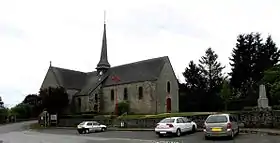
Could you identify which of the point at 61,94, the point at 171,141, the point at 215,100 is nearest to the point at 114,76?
the point at 61,94

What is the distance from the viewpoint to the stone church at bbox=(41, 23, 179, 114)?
200ft

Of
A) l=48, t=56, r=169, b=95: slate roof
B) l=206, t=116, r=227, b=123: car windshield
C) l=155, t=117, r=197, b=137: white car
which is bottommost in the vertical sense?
l=155, t=117, r=197, b=137: white car

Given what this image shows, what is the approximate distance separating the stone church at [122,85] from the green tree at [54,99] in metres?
4.25

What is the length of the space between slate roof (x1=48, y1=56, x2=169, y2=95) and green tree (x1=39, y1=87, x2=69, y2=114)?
4710mm

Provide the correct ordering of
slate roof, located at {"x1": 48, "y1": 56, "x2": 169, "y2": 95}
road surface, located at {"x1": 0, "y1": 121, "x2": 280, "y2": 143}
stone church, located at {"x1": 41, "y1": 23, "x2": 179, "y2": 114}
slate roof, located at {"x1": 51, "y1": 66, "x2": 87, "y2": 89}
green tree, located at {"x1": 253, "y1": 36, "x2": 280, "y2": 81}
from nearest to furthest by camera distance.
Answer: road surface, located at {"x1": 0, "y1": 121, "x2": 280, "y2": 143} → stone church, located at {"x1": 41, "y1": 23, "x2": 179, "y2": 114} → slate roof, located at {"x1": 48, "y1": 56, "x2": 169, "y2": 95} → green tree, located at {"x1": 253, "y1": 36, "x2": 280, "y2": 81} → slate roof, located at {"x1": 51, "y1": 66, "x2": 87, "y2": 89}

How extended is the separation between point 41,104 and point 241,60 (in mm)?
38171

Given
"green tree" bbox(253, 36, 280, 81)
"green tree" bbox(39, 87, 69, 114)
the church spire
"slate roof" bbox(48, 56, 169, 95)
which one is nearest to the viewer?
"slate roof" bbox(48, 56, 169, 95)

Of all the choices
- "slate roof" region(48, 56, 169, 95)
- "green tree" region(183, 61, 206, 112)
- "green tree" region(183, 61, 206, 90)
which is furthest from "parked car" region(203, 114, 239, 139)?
"green tree" region(183, 61, 206, 90)

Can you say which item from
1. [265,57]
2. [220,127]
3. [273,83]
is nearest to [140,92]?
[273,83]

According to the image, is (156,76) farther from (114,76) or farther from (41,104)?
(41,104)

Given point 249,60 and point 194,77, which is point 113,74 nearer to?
point 194,77

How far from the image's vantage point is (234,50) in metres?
72.6

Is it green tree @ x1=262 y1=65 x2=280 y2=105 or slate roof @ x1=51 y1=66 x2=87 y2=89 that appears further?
slate roof @ x1=51 y1=66 x2=87 y2=89

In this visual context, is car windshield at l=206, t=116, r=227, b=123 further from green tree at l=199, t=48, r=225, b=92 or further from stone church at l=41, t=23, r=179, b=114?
green tree at l=199, t=48, r=225, b=92
